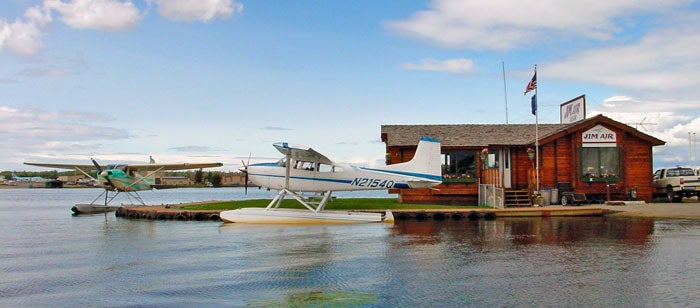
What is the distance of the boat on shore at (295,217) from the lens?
21.3m

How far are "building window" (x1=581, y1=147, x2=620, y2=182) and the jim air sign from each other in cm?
23

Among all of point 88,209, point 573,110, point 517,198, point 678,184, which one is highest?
point 573,110

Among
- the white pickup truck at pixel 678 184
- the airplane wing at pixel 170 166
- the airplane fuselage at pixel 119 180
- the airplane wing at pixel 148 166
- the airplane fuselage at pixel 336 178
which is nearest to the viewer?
the airplane fuselage at pixel 336 178

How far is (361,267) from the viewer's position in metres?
11.1

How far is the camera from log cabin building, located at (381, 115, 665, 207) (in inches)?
1089

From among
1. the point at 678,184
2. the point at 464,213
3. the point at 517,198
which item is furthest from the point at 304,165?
the point at 678,184

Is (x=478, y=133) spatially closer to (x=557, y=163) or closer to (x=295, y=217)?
(x=557, y=163)

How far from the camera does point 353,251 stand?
1335cm

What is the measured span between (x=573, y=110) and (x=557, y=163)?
8215mm

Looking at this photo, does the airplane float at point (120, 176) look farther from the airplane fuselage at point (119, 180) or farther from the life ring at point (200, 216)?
the life ring at point (200, 216)

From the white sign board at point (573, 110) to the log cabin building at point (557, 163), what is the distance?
552 cm

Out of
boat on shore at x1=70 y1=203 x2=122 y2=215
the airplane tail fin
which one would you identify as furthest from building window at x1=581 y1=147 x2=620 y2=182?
boat on shore at x1=70 y1=203 x2=122 y2=215

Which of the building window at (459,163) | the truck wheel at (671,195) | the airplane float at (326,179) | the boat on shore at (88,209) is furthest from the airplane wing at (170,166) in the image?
the truck wheel at (671,195)

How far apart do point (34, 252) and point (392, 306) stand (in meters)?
10.2
